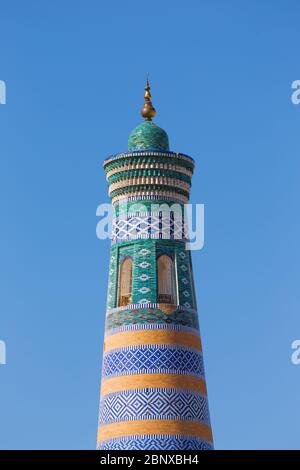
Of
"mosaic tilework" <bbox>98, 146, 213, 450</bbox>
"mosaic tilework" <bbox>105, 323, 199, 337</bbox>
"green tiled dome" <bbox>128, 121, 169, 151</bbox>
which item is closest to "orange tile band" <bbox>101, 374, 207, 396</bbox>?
"mosaic tilework" <bbox>98, 146, 213, 450</bbox>

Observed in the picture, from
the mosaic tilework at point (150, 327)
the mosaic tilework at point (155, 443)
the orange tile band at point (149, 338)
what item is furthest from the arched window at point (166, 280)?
the mosaic tilework at point (155, 443)

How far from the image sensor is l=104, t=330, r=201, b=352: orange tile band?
83.7ft

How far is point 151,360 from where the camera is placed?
25.3m

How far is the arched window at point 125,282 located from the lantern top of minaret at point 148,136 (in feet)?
7.91

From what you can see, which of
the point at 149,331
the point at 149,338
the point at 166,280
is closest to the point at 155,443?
the point at 149,338

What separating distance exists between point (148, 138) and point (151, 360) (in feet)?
15.6

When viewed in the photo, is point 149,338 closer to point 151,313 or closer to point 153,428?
point 151,313

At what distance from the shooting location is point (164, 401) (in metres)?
25.0

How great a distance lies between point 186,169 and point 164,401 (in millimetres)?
4880

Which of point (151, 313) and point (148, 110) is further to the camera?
point (148, 110)

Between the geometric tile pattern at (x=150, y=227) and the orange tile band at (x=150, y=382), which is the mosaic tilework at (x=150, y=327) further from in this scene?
the geometric tile pattern at (x=150, y=227)

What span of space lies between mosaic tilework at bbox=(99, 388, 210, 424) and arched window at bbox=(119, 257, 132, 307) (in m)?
1.95
